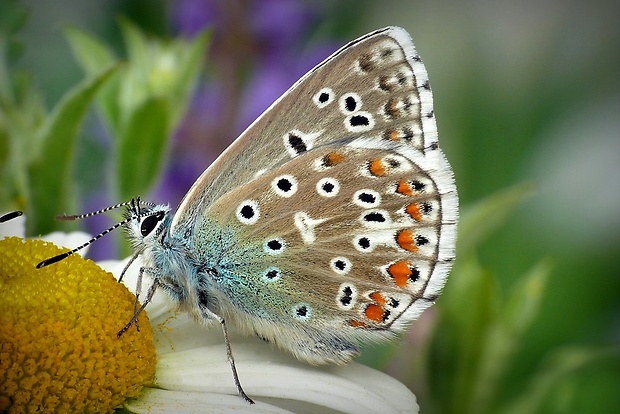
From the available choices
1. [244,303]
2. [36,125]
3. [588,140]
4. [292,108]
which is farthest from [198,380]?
[588,140]

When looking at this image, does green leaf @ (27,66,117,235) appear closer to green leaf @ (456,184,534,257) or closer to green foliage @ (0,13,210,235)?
green foliage @ (0,13,210,235)

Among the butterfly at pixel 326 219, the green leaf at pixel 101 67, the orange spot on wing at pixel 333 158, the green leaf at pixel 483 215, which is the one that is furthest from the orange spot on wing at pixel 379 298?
the green leaf at pixel 101 67

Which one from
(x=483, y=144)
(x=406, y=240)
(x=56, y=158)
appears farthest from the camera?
(x=483, y=144)

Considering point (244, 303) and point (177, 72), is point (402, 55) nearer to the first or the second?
point (244, 303)

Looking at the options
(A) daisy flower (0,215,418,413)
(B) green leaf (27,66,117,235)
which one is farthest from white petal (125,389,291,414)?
(B) green leaf (27,66,117,235)

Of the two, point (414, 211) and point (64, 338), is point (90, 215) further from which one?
point (414, 211)

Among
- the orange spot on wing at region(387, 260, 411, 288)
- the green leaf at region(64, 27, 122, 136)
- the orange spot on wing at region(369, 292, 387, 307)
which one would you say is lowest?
the orange spot on wing at region(369, 292, 387, 307)

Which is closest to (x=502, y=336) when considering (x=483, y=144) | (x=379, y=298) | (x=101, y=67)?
(x=379, y=298)
